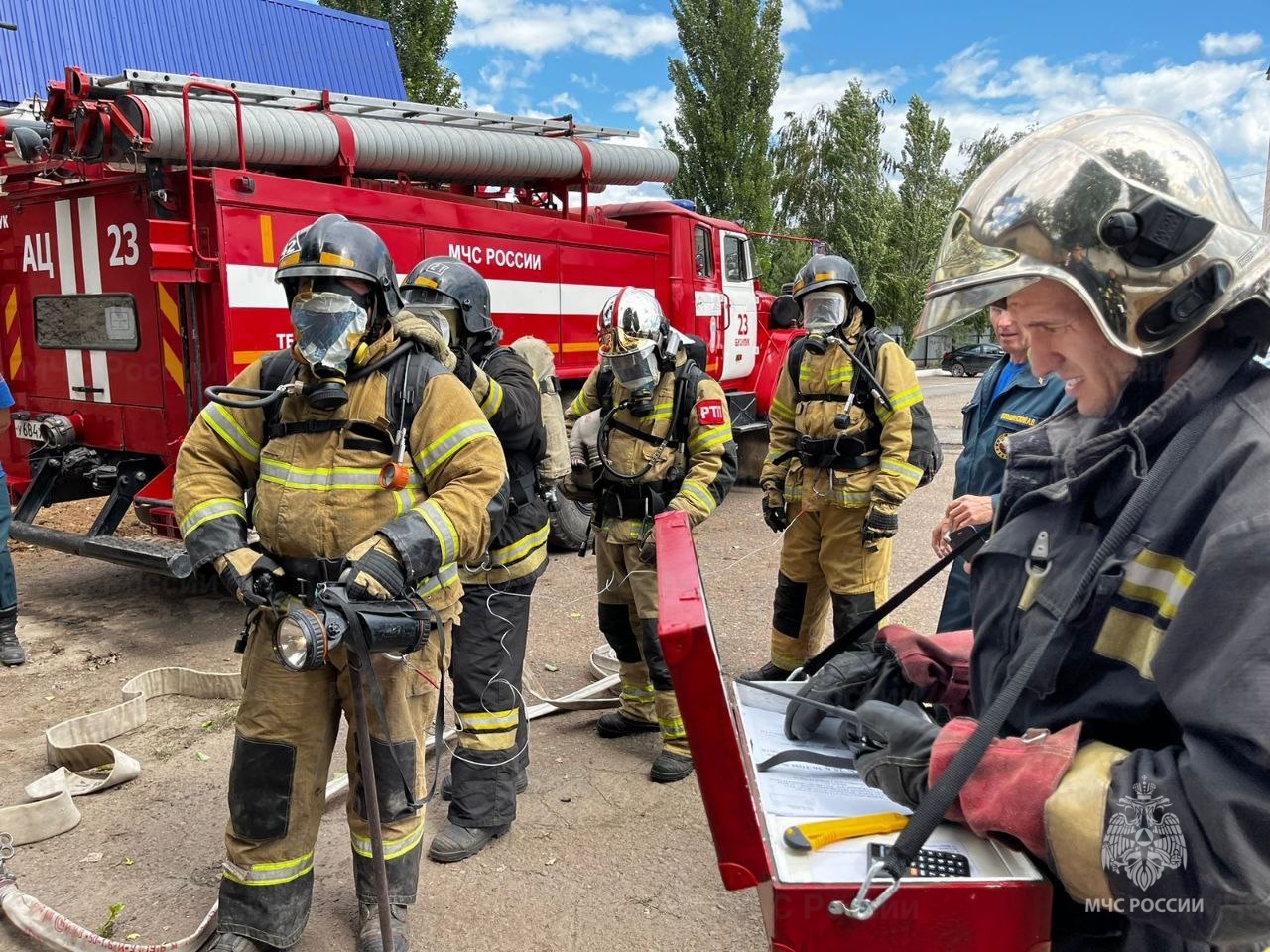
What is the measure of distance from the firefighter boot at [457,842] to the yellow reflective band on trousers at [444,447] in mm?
1425

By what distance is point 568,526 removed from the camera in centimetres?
732

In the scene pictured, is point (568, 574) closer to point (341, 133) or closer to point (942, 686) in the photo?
point (341, 133)

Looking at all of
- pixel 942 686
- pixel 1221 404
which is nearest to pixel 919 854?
pixel 942 686

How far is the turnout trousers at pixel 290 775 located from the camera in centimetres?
249

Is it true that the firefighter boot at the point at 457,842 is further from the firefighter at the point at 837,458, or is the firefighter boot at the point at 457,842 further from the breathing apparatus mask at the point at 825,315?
the breathing apparatus mask at the point at 825,315

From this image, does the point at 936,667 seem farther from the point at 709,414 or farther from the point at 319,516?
the point at 709,414

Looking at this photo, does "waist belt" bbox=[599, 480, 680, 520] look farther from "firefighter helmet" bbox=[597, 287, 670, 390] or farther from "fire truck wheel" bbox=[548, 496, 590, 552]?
"fire truck wheel" bbox=[548, 496, 590, 552]

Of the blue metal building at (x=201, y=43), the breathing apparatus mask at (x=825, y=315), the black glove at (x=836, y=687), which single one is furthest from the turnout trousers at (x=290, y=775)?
the blue metal building at (x=201, y=43)

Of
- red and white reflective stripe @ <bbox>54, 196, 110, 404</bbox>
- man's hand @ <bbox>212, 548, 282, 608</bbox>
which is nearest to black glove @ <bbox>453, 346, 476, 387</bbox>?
man's hand @ <bbox>212, 548, 282, 608</bbox>

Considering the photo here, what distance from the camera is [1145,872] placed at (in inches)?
37.7

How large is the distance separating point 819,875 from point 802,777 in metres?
0.28

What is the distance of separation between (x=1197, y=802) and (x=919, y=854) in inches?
12.7

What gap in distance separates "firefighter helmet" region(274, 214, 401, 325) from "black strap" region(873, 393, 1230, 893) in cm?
203

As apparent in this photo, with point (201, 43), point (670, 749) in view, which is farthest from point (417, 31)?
point (670, 749)
